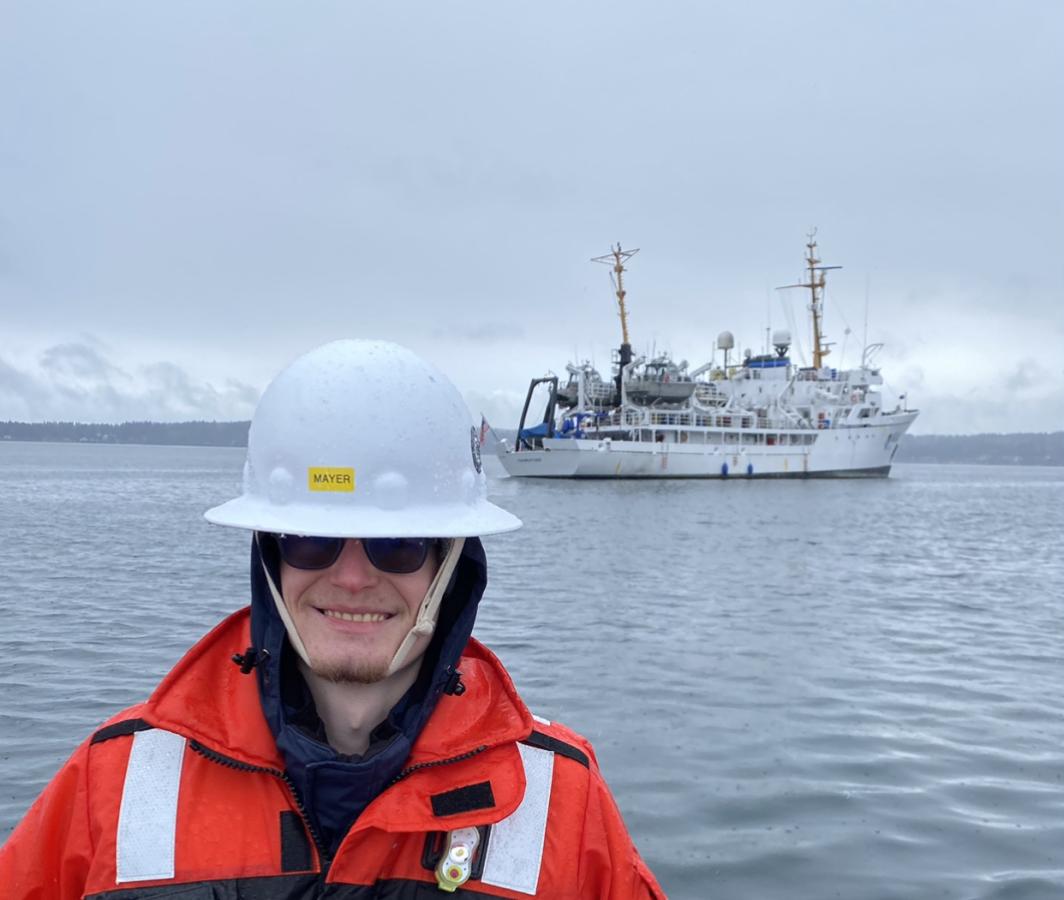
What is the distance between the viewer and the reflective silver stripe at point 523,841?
196 cm

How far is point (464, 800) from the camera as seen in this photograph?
6.46 feet

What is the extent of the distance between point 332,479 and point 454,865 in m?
0.83

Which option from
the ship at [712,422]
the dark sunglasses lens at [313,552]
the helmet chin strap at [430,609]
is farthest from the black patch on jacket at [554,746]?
the ship at [712,422]

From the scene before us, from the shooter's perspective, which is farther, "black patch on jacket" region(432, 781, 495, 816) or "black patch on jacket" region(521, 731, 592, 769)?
"black patch on jacket" region(521, 731, 592, 769)

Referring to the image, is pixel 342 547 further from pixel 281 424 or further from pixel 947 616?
pixel 947 616

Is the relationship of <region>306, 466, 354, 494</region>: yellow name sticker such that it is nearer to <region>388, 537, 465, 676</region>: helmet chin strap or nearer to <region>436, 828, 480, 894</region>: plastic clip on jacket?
<region>388, 537, 465, 676</region>: helmet chin strap

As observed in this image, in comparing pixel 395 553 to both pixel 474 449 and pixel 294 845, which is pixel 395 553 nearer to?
pixel 474 449

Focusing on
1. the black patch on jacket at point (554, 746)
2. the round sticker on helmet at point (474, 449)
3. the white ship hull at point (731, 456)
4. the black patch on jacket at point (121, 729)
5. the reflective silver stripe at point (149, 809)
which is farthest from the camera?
the white ship hull at point (731, 456)

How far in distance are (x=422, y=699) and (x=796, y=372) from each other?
7412cm

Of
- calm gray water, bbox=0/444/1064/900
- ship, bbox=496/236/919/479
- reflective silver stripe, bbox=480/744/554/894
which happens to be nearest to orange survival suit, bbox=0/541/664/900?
reflective silver stripe, bbox=480/744/554/894

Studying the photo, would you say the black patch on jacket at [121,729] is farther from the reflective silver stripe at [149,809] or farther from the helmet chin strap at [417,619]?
the helmet chin strap at [417,619]

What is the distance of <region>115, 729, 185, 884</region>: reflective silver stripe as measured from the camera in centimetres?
189

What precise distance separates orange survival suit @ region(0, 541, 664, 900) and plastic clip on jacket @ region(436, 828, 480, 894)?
0.02 meters

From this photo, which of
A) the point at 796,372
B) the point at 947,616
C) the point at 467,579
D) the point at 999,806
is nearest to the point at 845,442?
the point at 796,372
